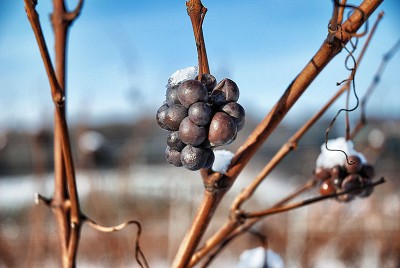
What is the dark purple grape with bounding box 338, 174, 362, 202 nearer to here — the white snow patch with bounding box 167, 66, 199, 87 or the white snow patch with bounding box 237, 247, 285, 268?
the white snow patch with bounding box 237, 247, 285, 268

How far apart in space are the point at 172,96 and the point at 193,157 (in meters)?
0.09

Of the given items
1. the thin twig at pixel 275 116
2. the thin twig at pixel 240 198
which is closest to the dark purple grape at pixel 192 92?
the thin twig at pixel 275 116

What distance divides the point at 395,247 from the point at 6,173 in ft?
46.5

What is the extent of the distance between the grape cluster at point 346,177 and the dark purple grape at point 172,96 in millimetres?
519

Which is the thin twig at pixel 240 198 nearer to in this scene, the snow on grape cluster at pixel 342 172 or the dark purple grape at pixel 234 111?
the snow on grape cluster at pixel 342 172

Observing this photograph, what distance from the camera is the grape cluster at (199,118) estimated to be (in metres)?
0.67

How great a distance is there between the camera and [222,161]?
2.75ft

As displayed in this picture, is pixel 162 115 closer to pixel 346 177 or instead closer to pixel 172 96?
pixel 172 96

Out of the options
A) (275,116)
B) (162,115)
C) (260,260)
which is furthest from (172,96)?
(260,260)

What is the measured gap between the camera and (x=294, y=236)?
3.42 meters

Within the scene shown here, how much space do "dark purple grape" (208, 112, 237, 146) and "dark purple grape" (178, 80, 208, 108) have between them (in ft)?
0.11

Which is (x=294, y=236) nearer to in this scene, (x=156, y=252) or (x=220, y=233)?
(x=156, y=252)

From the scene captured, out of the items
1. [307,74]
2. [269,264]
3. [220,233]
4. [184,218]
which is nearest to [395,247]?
[269,264]

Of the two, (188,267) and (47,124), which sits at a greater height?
(47,124)
